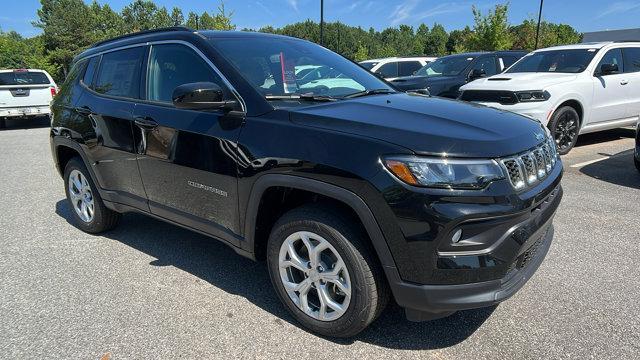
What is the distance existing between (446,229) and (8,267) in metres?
3.60

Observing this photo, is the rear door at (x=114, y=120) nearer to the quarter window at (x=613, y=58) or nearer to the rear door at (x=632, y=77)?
the quarter window at (x=613, y=58)

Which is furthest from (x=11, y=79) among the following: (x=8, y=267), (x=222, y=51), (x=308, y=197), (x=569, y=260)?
(x=569, y=260)

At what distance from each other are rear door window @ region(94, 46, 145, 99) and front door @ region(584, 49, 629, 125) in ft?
23.0

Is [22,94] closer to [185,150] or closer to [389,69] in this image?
[389,69]

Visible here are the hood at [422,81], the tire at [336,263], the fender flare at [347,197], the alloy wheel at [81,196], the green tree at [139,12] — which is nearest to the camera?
the fender flare at [347,197]

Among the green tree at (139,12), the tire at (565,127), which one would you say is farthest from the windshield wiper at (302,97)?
the green tree at (139,12)

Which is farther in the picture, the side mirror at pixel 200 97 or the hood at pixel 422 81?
the hood at pixel 422 81

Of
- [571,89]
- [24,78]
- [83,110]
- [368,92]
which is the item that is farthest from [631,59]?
[24,78]

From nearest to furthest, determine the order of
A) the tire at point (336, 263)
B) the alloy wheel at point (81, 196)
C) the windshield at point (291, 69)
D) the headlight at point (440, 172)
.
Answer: the headlight at point (440, 172), the tire at point (336, 263), the windshield at point (291, 69), the alloy wheel at point (81, 196)

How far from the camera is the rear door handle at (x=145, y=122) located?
3.42m

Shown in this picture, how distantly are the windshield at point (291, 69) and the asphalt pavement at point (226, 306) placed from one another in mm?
1442

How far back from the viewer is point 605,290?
3230 millimetres

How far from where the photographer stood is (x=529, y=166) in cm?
251

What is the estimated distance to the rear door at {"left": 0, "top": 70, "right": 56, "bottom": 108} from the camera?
13.3 m
